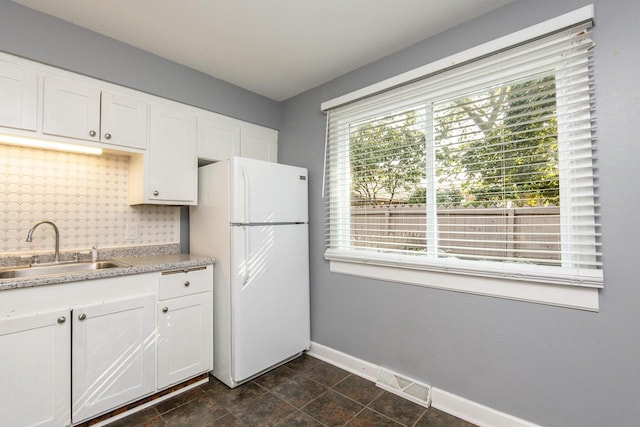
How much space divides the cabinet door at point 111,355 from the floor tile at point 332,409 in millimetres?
1071

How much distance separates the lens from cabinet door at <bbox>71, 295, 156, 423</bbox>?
1709 mm

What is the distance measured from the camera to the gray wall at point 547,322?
1.43 m

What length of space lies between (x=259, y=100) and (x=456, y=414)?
3021 mm

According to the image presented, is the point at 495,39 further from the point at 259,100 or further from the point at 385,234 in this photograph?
the point at 259,100

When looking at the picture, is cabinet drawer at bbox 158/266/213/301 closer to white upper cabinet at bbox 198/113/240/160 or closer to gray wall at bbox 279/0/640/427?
white upper cabinet at bbox 198/113/240/160

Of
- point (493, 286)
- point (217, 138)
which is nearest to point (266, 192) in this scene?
point (217, 138)

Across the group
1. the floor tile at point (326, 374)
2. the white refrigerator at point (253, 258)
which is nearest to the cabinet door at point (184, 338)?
the white refrigerator at point (253, 258)

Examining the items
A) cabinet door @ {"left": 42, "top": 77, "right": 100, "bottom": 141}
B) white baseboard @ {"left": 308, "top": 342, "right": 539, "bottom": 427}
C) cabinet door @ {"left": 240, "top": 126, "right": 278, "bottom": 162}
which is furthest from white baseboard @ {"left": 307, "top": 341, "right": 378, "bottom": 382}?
cabinet door @ {"left": 42, "top": 77, "right": 100, "bottom": 141}

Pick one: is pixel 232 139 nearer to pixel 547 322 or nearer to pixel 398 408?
pixel 398 408

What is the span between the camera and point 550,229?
1647 millimetres

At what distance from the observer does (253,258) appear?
229 cm

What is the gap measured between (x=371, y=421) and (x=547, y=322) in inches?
45.4

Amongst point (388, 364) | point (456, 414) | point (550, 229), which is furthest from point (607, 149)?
point (388, 364)

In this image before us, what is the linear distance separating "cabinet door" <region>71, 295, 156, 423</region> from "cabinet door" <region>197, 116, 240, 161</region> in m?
1.26
